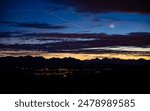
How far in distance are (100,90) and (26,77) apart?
1.94 m

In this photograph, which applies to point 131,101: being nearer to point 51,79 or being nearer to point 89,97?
point 89,97

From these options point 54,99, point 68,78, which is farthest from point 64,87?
point 54,99

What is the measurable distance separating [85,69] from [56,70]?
2.41 ft

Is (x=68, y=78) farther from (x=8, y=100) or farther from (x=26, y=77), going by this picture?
(x=8, y=100)

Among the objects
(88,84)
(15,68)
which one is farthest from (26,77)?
(88,84)

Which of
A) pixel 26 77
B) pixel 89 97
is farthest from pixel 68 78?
pixel 89 97

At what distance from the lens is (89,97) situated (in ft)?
20.6

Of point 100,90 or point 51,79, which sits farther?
point 51,79

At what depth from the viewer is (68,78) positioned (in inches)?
337

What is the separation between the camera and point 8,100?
6355mm

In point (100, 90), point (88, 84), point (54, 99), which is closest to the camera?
point (54, 99)

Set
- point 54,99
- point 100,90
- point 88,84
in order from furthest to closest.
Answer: point 88,84 → point 100,90 → point 54,99

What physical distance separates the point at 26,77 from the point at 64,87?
1.25 m

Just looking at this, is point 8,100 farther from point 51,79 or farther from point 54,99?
point 51,79
